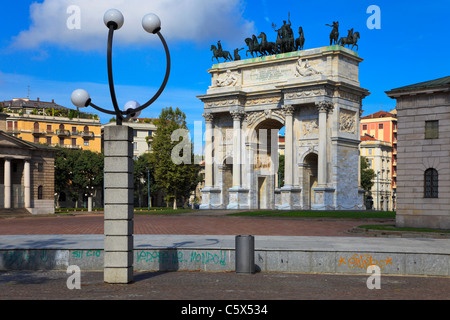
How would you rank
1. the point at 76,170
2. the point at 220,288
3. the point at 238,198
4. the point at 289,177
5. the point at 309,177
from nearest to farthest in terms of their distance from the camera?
1. the point at 220,288
2. the point at 289,177
3. the point at 309,177
4. the point at 238,198
5. the point at 76,170

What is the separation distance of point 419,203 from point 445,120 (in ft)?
15.2

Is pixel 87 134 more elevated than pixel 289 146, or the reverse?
pixel 87 134

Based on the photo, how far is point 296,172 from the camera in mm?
61312

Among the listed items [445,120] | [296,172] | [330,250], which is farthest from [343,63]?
[330,250]

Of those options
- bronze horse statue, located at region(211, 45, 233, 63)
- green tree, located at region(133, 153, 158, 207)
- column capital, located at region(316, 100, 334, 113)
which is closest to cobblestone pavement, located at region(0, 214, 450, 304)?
column capital, located at region(316, 100, 334, 113)

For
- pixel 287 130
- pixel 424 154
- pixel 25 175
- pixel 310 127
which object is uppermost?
pixel 310 127

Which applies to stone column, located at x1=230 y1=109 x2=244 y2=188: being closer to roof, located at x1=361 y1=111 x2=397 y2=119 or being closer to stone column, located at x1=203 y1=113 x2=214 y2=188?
stone column, located at x1=203 y1=113 x2=214 y2=188

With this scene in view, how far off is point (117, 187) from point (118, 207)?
52cm

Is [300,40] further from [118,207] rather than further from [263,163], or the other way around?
[118,207]

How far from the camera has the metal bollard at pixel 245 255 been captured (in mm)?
17344

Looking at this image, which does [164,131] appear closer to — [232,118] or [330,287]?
[232,118]

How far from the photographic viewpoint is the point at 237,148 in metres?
65.4
